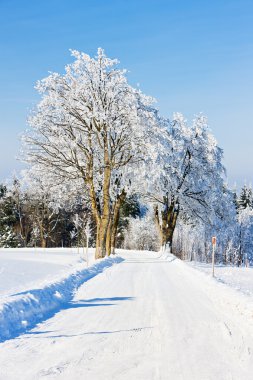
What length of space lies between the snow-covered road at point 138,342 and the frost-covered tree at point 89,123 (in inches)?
639

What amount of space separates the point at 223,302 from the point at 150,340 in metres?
4.71

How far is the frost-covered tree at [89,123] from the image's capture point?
26.5 m

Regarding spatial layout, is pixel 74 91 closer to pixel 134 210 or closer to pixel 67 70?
pixel 67 70

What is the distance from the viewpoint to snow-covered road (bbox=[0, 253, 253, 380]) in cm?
531

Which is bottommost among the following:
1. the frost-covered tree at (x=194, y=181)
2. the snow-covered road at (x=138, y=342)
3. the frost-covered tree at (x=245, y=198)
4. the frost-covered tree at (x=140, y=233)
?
the snow-covered road at (x=138, y=342)

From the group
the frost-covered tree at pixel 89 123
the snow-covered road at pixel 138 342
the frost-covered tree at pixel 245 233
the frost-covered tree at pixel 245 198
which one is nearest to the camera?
the snow-covered road at pixel 138 342

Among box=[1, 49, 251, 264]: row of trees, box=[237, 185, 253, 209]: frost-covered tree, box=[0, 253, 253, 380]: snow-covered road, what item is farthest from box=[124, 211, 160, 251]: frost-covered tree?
box=[0, 253, 253, 380]: snow-covered road

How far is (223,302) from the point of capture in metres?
11.0

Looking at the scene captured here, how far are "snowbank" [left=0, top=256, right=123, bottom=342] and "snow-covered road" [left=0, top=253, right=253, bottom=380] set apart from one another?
11.2 inches

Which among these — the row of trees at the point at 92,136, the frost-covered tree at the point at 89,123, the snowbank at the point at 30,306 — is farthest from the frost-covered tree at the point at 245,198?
the snowbank at the point at 30,306

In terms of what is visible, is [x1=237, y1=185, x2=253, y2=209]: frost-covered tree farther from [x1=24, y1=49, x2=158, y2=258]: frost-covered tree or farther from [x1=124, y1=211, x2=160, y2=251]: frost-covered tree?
[x1=24, y1=49, x2=158, y2=258]: frost-covered tree

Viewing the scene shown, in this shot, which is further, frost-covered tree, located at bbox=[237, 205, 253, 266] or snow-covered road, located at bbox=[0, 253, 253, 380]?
frost-covered tree, located at bbox=[237, 205, 253, 266]

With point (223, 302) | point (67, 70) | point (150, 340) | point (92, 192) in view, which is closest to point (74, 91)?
point (67, 70)

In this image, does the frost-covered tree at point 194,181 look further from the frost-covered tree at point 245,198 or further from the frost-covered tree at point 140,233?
the frost-covered tree at point 245,198
